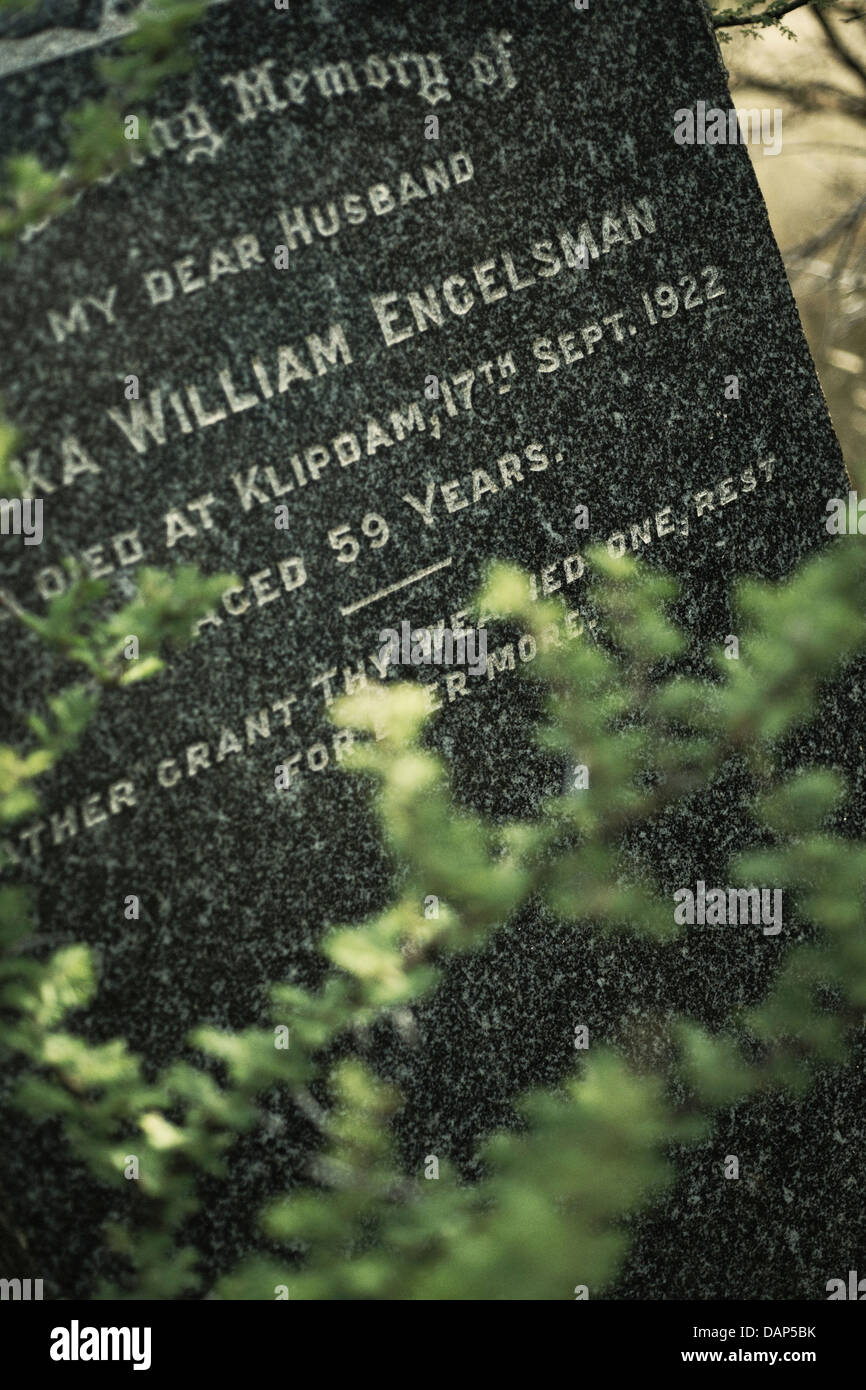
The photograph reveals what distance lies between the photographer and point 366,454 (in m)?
2.49

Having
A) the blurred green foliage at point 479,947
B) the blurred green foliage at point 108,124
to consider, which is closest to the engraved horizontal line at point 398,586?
the blurred green foliage at point 479,947

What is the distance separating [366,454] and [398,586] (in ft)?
0.96

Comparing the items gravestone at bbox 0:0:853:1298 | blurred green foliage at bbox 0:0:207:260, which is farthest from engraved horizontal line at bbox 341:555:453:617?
blurred green foliage at bbox 0:0:207:260

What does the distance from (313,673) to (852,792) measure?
148cm

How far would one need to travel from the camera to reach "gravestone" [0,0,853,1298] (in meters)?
2.23

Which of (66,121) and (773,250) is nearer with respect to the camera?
Result: (66,121)

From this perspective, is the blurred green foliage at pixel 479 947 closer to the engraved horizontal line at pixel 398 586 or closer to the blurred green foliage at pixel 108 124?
the engraved horizontal line at pixel 398 586

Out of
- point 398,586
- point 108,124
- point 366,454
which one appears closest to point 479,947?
point 398,586

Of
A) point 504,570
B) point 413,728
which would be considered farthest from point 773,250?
point 413,728

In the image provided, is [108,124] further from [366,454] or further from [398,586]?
[398,586]

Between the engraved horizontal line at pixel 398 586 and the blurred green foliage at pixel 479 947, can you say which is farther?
the engraved horizontal line at pixel 398 586

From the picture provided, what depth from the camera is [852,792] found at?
2984 millimetres

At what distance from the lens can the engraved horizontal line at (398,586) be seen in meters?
2.46

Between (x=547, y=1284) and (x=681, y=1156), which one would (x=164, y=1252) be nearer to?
(x=547, y=1284)
